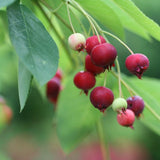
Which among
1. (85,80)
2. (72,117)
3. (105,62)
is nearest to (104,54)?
(105,62)

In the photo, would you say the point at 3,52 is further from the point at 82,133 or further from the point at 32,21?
the point at 32,21

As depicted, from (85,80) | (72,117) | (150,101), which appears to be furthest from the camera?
(72,117)

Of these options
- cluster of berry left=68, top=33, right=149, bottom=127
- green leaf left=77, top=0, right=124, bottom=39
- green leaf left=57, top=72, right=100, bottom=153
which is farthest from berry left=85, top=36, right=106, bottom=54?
green leaf left=57, top=72, right=100, bottom=153

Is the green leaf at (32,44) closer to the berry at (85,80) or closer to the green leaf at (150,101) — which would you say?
the berry at (85,80)

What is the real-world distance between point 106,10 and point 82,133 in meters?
0.50

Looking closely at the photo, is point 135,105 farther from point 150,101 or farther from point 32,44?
point 32,44

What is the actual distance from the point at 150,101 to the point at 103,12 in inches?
10.9

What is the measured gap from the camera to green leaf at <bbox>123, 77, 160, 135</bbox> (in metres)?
0.95

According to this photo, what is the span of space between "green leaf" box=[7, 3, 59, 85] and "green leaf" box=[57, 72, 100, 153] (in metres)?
0.47

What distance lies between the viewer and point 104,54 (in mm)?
698

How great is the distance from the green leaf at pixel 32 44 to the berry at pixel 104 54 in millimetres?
77

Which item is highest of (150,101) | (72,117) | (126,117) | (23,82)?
(23,82)

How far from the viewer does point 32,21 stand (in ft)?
2.45

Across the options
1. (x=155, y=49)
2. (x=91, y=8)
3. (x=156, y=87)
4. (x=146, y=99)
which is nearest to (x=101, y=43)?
(x=91, y=8)
